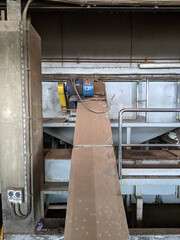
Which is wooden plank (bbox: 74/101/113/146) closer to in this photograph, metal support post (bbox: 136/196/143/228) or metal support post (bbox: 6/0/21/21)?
metal support post (bbox: 136/196/143/228)

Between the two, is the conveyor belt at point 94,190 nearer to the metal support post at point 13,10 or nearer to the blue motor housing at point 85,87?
the blue motor housing at point 85,87

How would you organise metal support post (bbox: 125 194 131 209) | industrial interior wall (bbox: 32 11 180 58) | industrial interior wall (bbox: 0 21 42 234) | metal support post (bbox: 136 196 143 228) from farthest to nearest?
industrial interior wall (bbox: 32 11 180 58) < metal support post (bbox: 125 194 131 209) < metal support post (bbox: 136 196 143 228) < industrial interior wall (bbox: 0 21 42 234)

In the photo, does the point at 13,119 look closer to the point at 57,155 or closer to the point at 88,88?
the point at 57,155

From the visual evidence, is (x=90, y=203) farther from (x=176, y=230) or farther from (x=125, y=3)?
(x=125, y=3)

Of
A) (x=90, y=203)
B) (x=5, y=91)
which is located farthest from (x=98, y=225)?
(x=5, y=91)

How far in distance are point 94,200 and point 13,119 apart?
1.31 meters

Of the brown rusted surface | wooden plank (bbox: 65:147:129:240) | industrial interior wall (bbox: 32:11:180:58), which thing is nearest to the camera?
wooden plank (bbox: 65:147:129:240)

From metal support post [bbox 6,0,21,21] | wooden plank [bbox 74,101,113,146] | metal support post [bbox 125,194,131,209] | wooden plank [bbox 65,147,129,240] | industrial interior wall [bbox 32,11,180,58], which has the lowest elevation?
metal support post [bbox 125,194,131,209]

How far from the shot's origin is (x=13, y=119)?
176cm

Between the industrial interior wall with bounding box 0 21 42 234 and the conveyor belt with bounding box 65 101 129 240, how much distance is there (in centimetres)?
70

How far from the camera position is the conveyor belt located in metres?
1.05

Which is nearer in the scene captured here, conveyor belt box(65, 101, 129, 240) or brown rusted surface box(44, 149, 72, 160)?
conveyor belt box(65, 101, 129, 240)

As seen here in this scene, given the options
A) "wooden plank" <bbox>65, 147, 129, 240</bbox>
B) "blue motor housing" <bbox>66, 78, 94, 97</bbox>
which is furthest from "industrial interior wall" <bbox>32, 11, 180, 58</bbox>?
"wooden plank" <bbox>65, 147, 129, 240</bbox>

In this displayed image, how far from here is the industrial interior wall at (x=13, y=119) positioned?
5.58 ft
